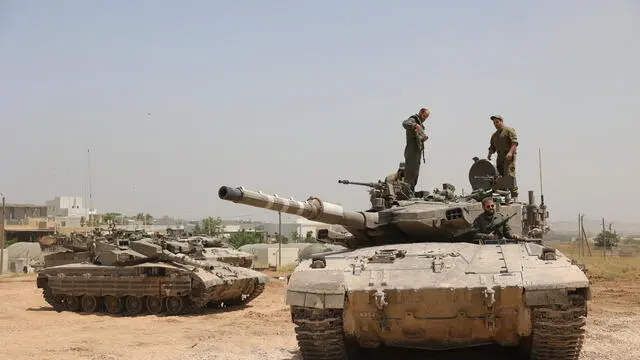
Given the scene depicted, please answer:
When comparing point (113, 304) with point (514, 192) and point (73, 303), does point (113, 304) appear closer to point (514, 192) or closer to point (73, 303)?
point (73, 303)

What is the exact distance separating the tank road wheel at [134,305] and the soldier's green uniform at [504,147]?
10.0 m

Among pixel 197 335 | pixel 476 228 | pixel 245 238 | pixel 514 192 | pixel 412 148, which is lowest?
pixel 197 335

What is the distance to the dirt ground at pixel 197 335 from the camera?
12.0m

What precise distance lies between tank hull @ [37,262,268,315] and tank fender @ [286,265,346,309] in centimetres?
917

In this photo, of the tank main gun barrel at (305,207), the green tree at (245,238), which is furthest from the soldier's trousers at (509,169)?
the green tree at (245,238)

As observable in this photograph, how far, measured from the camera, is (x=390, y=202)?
1268 cm

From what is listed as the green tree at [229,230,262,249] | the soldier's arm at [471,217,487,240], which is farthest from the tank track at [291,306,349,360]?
the green tree at [229,230,262,249]

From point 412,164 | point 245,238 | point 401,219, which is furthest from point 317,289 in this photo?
point 245,238

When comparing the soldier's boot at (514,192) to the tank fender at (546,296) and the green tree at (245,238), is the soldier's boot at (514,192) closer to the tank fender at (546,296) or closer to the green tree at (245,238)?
the tank fender at (546,296)

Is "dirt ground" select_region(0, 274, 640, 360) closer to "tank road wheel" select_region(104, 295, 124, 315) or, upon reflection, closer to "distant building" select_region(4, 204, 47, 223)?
"tank road wheel" select_region(104, 295, 124, 315)

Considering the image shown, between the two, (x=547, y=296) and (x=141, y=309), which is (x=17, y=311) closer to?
(x=141, y=309)

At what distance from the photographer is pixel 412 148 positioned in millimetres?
14016

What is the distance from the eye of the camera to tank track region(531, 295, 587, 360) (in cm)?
917

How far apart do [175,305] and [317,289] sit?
10.7m
